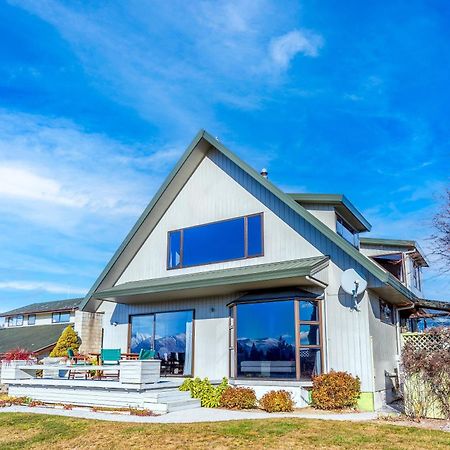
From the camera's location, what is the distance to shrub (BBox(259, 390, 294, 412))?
40.4 ft

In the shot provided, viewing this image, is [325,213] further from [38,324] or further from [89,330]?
[38,324]

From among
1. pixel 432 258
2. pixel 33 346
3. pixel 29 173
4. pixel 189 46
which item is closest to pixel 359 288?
pixel 432 258

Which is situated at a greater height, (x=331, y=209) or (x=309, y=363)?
(x=331, y=209)

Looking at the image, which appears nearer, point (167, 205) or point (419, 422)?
point (419, 422)

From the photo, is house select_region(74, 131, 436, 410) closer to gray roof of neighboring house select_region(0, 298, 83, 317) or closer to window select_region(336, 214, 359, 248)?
window select_region(336, 214, 359, 248)

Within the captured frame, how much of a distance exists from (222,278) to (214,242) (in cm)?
242

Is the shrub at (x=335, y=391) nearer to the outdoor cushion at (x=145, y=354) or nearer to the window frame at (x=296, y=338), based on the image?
the window frame at (x=296, y=338)

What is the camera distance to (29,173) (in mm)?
17719

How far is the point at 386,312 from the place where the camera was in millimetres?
15898

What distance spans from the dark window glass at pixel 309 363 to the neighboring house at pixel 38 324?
21.0 metres

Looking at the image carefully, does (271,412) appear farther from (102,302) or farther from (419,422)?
(102,302)

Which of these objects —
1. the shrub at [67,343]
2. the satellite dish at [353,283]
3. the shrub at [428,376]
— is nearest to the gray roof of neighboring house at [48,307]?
the shrub at [67,343]

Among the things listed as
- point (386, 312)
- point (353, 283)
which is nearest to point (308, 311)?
point (353, 283)

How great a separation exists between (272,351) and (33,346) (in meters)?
24.1
